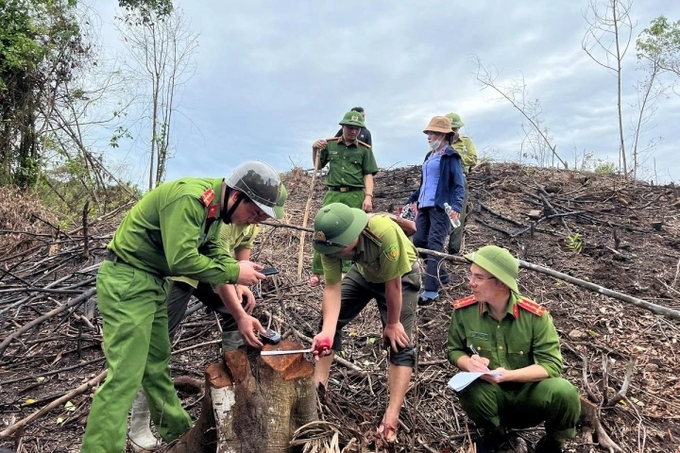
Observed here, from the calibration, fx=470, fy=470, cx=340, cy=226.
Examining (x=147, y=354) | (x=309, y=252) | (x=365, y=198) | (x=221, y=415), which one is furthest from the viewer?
(x=309, y=252)

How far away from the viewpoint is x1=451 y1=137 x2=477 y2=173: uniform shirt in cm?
603

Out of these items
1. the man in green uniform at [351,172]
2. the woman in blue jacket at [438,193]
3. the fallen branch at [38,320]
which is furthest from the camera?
the man in green uniform at [351,172]

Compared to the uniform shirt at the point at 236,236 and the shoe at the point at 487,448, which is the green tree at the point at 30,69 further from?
the shoe at the point at 487,448

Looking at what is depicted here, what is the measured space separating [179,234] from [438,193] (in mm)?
3225

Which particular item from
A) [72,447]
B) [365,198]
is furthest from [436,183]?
[72,447]

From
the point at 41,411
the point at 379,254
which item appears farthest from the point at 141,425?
the point at 379,254

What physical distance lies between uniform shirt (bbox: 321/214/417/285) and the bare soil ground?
794mm

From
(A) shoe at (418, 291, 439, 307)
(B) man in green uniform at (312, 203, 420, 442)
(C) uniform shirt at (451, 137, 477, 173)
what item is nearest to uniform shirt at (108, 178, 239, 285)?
(B) man in green uniform at (312, 203, 420, 442)

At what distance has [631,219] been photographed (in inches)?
322

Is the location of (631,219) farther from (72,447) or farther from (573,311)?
(72,447)

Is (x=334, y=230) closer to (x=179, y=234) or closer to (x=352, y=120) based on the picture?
(x=179, y=234)

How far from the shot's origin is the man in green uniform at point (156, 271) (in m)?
2.44

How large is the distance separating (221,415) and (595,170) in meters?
12.1

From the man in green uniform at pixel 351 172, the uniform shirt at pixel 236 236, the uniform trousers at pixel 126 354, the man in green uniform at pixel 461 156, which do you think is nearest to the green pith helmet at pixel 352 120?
the man in green uniform at pixel 351 172
